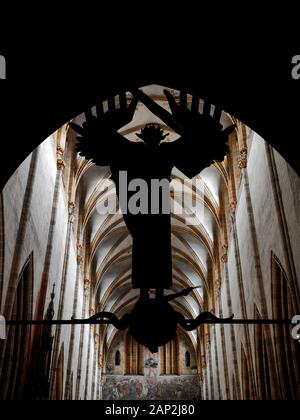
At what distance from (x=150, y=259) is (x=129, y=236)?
75.8 ft

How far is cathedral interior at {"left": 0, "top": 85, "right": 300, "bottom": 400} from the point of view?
10547 millimetres

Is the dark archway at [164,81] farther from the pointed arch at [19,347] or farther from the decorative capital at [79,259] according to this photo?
the decorative capital at [79,259]

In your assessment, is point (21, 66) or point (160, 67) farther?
point (160, 67)

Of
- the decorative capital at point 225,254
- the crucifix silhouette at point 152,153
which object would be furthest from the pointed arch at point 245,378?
the crucifix silhouette at point 152,153

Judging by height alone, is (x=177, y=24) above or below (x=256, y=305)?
below

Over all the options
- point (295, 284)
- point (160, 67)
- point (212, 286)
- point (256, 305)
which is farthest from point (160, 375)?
point (160, 67)

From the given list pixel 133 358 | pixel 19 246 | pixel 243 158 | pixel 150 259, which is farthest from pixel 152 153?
pixel 133 358

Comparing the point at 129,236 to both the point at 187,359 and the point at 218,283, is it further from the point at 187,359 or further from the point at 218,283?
the point at 187,359

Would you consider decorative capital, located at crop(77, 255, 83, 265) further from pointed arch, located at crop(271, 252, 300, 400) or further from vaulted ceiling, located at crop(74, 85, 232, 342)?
pointed arch, located at crop(271, 252, 300, 400)

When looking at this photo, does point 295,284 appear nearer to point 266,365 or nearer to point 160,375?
point 266,365

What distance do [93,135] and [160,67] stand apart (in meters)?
1.28

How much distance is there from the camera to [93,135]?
3.68m

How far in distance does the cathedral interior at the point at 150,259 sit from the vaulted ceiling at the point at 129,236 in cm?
7
